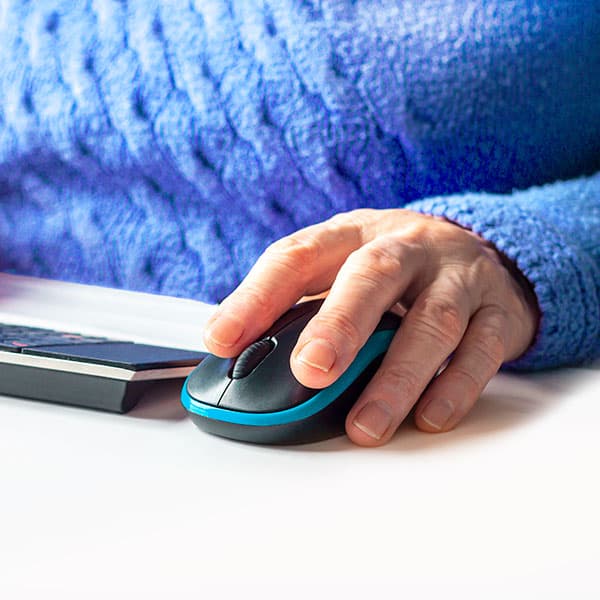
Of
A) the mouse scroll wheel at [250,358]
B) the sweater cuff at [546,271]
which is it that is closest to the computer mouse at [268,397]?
the mouse scroll wheel at [250,358]

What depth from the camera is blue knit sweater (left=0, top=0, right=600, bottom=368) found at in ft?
2.48

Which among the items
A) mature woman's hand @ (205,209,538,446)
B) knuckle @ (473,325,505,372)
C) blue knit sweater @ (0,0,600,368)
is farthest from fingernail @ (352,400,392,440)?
blue knit sweater @ (0,0,600,368)

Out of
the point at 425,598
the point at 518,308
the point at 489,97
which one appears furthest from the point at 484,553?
the point at 489,97

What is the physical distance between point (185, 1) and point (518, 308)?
0.46 m

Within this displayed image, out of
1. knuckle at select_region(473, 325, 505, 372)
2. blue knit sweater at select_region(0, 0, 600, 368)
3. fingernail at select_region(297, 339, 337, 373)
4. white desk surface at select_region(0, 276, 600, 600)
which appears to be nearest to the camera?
white desk surface at select_region(0, 276, 600, 600)

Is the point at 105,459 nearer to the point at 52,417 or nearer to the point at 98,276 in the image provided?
the point at 52,417

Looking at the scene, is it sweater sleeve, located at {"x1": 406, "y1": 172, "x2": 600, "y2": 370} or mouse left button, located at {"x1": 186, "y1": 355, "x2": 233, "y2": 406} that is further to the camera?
sweater sleeve, located at {"x1": 406, "y1": 172, "x2": 600, "y2": 370}

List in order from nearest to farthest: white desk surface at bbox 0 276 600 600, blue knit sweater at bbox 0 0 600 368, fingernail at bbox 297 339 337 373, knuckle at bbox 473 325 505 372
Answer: white desk surface at bbox 0 276 600 600 < fingernail at bbox 297 339 337 373 < knuckle at bbox 473 325 505 372 < blue knit sweater at bbox 0 0 600 368

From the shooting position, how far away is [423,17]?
0.77 meters

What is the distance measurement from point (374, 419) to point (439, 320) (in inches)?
3.9

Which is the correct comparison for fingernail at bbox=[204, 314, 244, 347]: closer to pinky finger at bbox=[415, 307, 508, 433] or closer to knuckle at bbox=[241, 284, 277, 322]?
knuckle at bbox=[241, 284, 277, 322]

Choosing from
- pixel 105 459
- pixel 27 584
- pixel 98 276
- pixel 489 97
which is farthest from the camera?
pixel 98 276

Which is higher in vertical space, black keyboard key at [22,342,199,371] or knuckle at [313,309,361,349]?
knuckle at [313,309,361,349]

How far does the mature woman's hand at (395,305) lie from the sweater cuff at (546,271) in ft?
0.04
